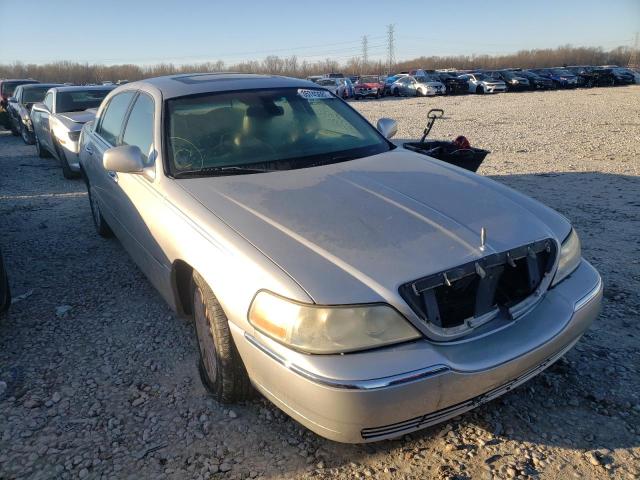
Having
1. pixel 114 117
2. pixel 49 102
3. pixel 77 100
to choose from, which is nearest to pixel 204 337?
pixel 114 117

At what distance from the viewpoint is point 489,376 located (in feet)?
6.37

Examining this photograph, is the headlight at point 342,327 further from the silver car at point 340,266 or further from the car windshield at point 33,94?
the car windshield at point 33,94

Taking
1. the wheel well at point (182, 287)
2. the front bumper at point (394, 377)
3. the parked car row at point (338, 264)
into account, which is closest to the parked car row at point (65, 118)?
the parked car row at point (338, 264)

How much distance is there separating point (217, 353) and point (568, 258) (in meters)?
1.80

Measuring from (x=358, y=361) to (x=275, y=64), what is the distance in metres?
78.8

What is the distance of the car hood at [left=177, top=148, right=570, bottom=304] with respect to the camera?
6.48 ft

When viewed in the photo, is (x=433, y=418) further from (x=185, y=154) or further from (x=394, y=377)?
(x=185, y=154)

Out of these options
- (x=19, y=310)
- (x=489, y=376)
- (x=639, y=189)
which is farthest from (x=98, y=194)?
(x=639, y=189)

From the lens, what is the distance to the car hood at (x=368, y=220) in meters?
1.97

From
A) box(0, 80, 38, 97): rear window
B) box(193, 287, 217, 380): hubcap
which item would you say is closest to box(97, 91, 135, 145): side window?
box(193, 287, 217, 380): hubcap

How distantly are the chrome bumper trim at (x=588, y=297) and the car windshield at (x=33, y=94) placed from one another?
1387 centimetres

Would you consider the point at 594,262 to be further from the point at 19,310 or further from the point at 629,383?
the point at 19,310

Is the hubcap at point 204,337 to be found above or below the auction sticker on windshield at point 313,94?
below

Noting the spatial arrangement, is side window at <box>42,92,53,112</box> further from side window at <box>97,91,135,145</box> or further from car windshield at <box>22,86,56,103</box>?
side window at <box>97,91,135,145</box>
